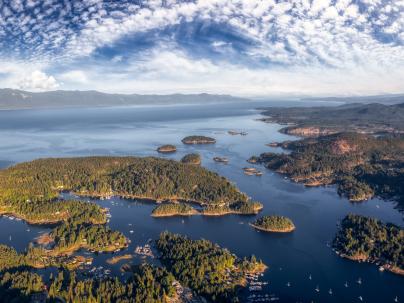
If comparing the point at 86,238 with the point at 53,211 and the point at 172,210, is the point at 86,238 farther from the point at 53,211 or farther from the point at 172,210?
the point at 172,210

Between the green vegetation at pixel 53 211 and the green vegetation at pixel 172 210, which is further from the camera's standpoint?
the green vegetation at pixel 172 210

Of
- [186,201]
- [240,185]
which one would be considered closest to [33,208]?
[186,201]

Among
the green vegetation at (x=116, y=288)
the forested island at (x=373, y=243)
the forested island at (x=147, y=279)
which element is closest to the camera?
the green vegetation at (x=116, y=288)

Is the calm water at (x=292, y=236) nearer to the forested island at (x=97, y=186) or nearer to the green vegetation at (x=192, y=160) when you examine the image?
the forested island at (x=97, y=186)

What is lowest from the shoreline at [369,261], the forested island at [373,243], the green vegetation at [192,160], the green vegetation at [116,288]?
the shoreline at [369,261]

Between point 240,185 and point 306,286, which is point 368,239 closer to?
point 306,286

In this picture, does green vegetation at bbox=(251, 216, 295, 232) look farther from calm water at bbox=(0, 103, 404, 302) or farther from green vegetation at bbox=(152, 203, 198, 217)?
green vegetation at bbox=(152, 203, 198, 217)

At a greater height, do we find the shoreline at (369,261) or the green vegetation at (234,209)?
the green vegetation at (234,209)

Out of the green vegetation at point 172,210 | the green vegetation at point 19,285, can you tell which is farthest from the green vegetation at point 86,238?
the green vegetation at point 172,210
